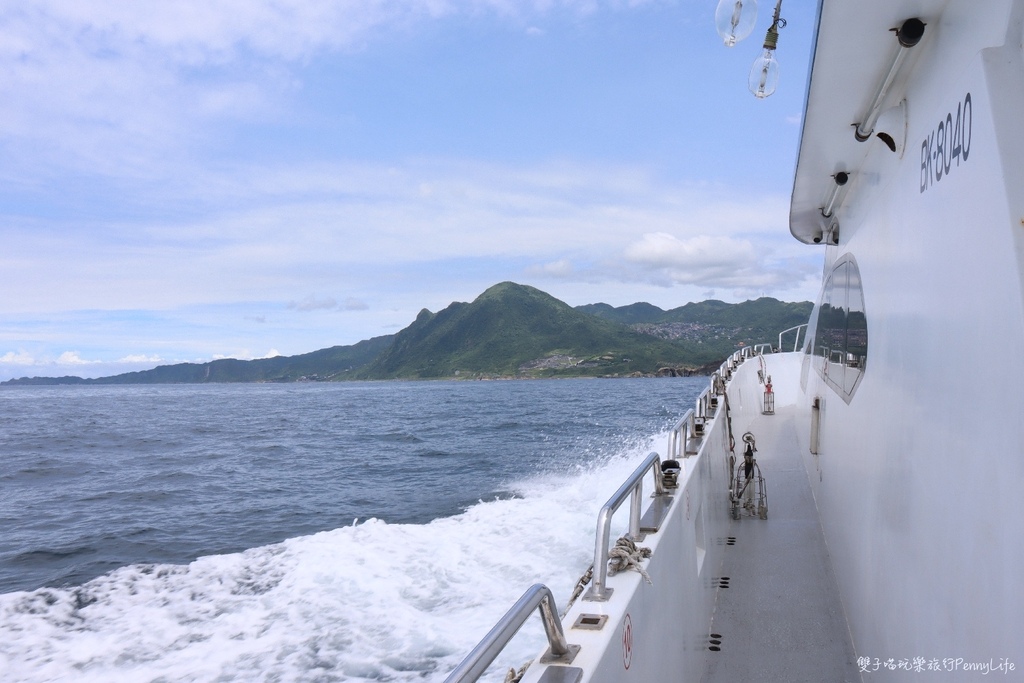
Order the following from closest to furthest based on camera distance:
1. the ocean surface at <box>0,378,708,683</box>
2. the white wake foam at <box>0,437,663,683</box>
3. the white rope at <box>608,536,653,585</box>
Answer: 1. the white rope at <box>608,536,653,585</box>
2. the white wake foam at <box>0,437,663,683</box>
3. the ocean surface at <box>0,378,708,683</box>

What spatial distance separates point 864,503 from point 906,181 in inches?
68.5

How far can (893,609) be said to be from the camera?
2.92m

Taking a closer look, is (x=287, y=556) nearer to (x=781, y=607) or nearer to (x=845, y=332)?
(x=781, y=607)

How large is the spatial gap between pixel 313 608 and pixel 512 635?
6078mm

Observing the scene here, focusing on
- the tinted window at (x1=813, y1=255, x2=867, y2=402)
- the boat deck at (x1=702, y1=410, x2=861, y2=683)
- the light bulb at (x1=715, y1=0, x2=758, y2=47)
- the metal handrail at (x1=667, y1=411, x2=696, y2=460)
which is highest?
the light bulb at (x1=715, y1=0, x2=758, y2=47)

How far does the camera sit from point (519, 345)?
5989 inches

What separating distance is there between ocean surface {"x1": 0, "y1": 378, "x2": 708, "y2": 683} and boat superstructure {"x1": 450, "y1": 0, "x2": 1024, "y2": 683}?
7.10 feet

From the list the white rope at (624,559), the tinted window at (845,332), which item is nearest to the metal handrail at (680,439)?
the tinted window at (845,332)

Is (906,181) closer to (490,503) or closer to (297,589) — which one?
(297,589)

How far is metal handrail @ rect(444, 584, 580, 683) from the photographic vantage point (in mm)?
1400

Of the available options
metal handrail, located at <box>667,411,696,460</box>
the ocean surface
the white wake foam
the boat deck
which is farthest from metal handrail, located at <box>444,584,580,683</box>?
the ocean surface

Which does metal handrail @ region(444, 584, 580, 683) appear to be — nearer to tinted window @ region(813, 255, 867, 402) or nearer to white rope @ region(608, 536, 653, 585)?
white rope @ region(608, 536, 653, 585)

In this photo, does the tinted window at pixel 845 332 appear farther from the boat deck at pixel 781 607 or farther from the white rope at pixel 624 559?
the white rope at pixel 624 559

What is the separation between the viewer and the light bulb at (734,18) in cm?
283
